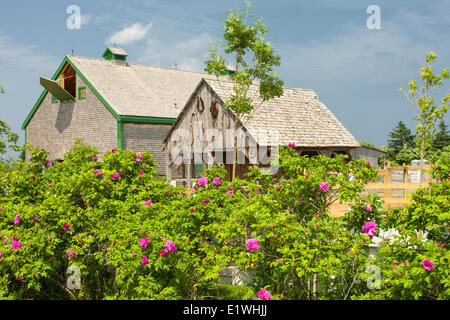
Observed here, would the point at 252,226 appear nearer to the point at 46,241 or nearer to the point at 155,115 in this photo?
the point at 46,241

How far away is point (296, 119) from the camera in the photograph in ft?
73.2

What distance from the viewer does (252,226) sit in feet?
18.6

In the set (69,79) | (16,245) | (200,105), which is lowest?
(16,245)

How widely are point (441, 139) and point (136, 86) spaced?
37513 mm

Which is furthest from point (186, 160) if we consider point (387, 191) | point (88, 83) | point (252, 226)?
point (252, 226)

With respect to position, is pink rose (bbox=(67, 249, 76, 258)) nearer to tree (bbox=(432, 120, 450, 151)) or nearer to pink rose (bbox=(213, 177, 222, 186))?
pink rose (bbox=(213, 177, 222, 186))

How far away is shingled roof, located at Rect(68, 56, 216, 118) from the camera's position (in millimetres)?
26016

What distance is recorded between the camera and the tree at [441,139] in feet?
164

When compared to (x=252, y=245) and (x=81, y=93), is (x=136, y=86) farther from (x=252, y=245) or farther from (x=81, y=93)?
(x=252, y=245)

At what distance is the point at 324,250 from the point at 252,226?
36.8 inches

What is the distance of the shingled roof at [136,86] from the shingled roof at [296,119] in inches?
165

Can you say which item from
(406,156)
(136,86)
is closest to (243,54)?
(136,86)

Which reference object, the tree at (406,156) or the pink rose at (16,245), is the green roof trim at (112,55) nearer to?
the pink rose at (16,245)

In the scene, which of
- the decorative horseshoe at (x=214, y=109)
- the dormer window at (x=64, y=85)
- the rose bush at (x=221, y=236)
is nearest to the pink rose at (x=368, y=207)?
the rose bush at (x=221, y=236)
